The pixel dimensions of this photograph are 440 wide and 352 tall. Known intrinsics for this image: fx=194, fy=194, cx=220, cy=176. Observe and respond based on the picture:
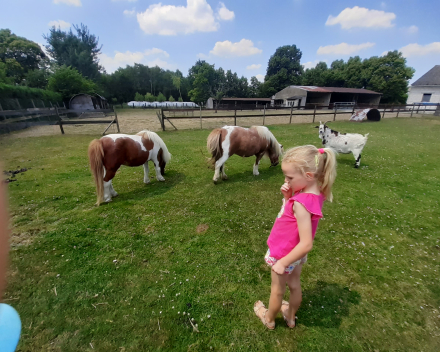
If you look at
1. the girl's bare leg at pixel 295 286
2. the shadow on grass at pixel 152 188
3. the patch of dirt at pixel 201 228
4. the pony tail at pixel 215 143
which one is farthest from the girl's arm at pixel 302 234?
the shadow on grass at pixel 152 188

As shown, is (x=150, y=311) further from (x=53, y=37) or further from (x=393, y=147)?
(x=53, y=37)

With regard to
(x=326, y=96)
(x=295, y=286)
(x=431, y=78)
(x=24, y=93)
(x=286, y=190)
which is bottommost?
(x=295, y=286)

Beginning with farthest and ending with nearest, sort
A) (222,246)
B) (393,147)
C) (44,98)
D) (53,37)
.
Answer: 1. (53,37)
2. (44,98)
3. (393,147)
4. (222,246)

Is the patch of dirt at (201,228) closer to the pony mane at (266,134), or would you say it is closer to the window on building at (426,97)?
the pony mane at (266,134)

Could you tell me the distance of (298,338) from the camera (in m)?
2.18

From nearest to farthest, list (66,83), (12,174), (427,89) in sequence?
(12,174)
(66,83)
(427,89)

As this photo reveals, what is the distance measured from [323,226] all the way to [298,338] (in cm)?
241

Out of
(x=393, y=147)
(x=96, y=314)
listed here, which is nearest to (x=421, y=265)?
(x=96, y=314)

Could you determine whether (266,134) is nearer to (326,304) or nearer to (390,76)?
(326,304)

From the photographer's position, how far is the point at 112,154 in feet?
15.2

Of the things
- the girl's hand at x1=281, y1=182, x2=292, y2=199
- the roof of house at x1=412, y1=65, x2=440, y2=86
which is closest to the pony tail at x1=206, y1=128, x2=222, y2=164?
the girl's hand at x1=281, y1=182, x2=292, y2=199

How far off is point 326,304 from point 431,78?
61.5m

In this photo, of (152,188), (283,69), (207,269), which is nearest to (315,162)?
(207,269)

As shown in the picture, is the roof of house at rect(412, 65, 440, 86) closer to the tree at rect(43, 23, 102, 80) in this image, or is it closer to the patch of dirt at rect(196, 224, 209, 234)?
the patch of dirt at rect(196, 224, 209, 234)
